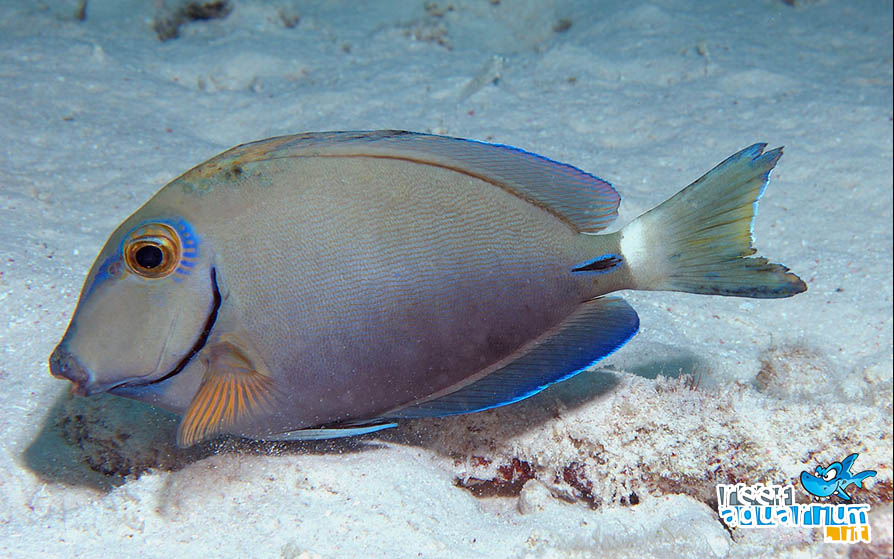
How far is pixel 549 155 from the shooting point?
477cm

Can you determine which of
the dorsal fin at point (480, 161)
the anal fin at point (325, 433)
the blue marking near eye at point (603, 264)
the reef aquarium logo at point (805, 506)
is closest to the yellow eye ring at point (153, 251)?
the dorsal fin at point (480, 161)

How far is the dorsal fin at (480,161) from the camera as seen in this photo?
1631 millimetres

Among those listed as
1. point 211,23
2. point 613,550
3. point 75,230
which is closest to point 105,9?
point 211,23

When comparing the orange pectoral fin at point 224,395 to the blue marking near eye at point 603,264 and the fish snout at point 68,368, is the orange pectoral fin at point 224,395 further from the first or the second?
the blue marking near eye at point 603,264

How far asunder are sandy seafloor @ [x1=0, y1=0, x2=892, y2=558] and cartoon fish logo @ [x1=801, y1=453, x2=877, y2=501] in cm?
4

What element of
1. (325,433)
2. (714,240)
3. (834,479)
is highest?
(714,240)

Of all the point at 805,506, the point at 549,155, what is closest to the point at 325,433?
the point at 805,506

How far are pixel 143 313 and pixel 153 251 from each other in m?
0.17

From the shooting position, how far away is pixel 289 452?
2.09 m

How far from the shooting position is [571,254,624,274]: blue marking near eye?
1.75m

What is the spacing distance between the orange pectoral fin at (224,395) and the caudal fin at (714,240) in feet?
3.90

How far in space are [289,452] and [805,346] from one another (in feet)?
10.2

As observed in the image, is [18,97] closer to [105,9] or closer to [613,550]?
[105,9]

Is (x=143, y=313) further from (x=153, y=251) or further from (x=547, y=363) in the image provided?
(x=547, y=363)
